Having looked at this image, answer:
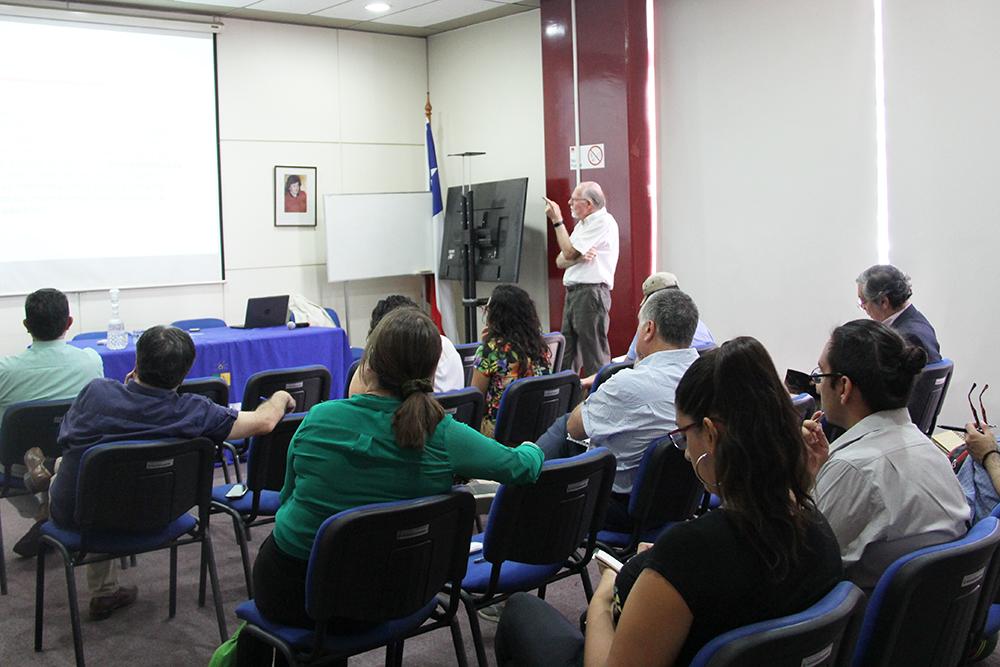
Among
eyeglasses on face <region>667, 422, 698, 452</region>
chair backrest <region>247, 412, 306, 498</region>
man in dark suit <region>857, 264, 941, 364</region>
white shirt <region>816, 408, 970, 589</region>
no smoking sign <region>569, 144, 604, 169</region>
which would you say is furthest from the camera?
no smoking sign <region>569, 144, 604, 169</region>

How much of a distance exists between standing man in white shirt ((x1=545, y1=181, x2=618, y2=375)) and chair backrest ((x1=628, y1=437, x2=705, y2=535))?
3645mm

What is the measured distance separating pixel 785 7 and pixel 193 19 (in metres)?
4.48

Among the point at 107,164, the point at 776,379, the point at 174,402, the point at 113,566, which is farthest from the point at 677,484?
the point at 107,164

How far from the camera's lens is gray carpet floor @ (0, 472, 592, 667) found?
329 centimetres

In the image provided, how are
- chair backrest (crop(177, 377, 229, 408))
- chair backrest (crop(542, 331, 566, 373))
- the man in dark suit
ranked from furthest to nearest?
chair backrest (crop(542, 331, 566, 373)) → the man in dark suit → chair backrest (crop(177, 377, 229, 408))

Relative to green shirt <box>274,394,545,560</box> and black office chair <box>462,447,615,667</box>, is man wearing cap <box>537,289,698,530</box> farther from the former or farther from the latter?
green shirt <box>274,394,545,560</box>

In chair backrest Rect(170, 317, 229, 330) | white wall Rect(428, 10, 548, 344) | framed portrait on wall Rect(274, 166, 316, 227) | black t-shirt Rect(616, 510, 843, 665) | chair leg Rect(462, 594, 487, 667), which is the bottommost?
chair leg Rect(462, 594, 487, 667)

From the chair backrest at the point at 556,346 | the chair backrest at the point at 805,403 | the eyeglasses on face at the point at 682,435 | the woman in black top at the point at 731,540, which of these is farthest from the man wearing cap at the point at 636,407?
the chair backrest at the point at 556,346

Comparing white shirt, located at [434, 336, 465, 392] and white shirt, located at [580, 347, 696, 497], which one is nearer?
white shirt, located at [580, 347, 696, 497]

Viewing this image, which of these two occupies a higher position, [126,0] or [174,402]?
[126,0]

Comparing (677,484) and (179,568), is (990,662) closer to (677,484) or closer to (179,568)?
(677,484)

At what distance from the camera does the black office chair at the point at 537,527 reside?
8.64 ft

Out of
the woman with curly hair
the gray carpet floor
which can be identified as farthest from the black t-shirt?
the woman with curly hair

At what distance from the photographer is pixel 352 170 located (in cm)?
860
